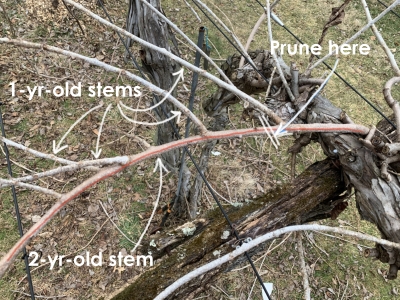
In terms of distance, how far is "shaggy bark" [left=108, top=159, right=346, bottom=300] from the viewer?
0.98 m

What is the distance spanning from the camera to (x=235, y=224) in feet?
3.51

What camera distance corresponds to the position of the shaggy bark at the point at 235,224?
0.98 metres

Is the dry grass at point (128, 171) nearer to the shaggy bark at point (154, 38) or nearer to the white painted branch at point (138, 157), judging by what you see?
the shaggy bark at point (154, 38)

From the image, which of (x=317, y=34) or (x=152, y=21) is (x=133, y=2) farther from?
(x=317, y=34)

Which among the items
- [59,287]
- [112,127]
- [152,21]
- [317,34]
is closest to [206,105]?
[152,21]

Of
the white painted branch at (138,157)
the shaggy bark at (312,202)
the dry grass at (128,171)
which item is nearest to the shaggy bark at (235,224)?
the shaggy bark at (312,202)

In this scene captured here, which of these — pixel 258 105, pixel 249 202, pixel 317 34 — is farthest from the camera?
pixel 317 34

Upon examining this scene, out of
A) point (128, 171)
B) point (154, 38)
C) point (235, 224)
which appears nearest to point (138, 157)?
point (235, 224)

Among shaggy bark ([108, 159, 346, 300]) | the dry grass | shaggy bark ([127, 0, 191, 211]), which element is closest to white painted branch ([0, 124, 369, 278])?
shaggy bark ([108, 159, 346, 300])

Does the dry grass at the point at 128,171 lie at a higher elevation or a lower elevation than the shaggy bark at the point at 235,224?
lower

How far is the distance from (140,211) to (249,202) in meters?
1.50

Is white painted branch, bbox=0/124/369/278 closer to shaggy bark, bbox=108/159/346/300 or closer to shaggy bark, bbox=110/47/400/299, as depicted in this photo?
shaggy bark, bbox=110/47/400/299

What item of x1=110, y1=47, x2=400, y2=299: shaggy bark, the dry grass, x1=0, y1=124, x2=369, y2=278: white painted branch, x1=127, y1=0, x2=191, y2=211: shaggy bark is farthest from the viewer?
the dry grass

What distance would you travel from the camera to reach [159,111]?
1.97 metres
